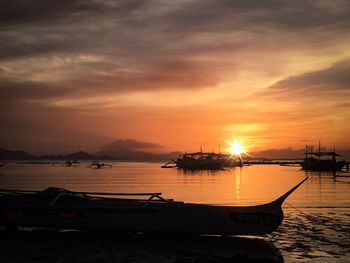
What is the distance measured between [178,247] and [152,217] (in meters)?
1.57

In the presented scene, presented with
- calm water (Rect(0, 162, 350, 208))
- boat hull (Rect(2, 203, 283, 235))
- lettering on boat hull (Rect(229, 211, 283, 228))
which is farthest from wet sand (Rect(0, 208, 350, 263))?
calm water (Rect(0, 162, 350, 208))

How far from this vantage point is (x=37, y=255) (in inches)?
429

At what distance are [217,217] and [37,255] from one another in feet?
18.6

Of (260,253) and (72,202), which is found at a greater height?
(72,202)

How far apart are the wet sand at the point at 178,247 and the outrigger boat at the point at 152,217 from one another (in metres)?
0.38

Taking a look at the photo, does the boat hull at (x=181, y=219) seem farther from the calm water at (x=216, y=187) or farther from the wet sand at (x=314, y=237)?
the calm water at (x=216, y=187)

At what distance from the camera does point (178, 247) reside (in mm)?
12070

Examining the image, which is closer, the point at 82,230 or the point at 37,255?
the point at 37,255

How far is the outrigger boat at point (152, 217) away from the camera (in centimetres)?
1311

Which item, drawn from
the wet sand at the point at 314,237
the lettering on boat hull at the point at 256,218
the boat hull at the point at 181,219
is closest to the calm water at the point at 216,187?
the wet sand at the point at 314,237

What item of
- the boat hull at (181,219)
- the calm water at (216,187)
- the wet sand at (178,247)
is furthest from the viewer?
the calm water at (216,187)

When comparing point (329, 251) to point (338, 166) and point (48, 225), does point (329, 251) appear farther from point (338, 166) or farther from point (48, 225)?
point (338, 166)

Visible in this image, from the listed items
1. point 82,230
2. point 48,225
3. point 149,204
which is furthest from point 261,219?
point 48,225

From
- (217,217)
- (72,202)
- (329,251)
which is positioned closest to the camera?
(329,251)
